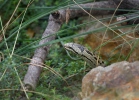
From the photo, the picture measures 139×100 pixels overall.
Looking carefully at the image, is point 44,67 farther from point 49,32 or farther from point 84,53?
point 49,32

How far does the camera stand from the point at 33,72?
10.0 feet

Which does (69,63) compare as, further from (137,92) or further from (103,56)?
(137,92)

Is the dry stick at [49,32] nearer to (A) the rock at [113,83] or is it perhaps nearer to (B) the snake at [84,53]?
(B) the snake at [84,53]

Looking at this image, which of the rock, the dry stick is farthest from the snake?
the rock

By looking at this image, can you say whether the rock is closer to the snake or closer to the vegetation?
the vegetation

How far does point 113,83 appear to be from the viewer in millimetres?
2146

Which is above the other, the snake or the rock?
the rock

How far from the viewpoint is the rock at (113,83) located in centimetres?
209

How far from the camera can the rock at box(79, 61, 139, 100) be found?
209 centimetres

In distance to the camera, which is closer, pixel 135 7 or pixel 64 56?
pixel 135 7

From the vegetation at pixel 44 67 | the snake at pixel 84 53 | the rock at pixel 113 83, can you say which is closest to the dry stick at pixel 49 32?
the vegetation at pixel 44 67

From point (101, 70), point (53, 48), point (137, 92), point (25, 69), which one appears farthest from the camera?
point (53, 48)

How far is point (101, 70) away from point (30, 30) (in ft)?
7.39

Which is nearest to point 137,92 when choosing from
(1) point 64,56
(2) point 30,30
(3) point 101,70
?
(3) point 101,70
